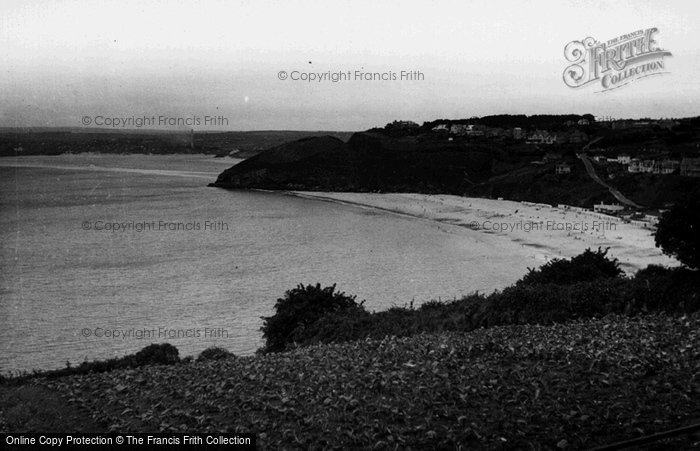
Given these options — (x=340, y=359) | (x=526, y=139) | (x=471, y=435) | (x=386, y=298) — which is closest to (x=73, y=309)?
(x=386, y=298)

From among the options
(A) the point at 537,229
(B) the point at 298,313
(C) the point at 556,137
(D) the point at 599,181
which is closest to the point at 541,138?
(C) the point at 556,137

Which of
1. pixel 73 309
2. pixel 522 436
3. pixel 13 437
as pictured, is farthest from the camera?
pixel 73 309

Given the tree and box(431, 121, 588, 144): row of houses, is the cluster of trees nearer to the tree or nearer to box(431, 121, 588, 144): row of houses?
the tree

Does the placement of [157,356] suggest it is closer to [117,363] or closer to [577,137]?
[117,363]

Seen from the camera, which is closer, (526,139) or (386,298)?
(386,298)

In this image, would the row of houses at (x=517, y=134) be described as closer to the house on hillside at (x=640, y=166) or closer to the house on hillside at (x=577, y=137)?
the house on hillside at (x=577, y=137)

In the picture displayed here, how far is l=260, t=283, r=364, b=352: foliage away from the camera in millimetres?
21073

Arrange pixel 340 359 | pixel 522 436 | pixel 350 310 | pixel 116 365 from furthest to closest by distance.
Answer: pixel 350 310 → pixel 116 365 → pixel 340 359 → pixel 522 436

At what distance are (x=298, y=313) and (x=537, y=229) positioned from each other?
104 ft

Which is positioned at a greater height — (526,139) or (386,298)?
(526,139)

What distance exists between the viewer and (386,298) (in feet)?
104

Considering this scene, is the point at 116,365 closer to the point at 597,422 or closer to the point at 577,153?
the point at 597,422

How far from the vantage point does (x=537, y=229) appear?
49469 millimetres

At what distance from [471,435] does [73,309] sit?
26879mm
